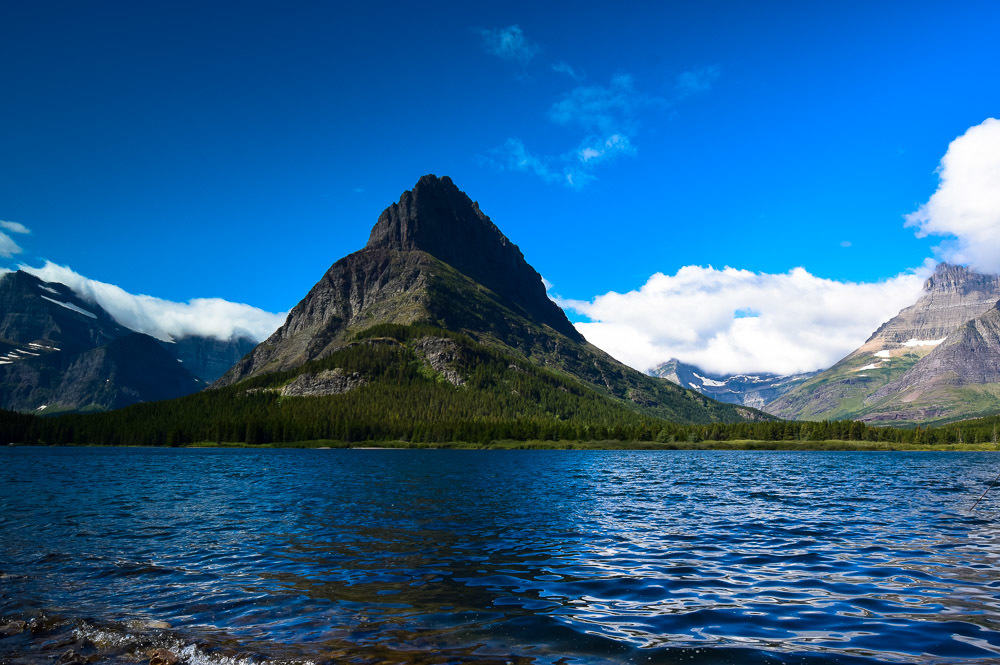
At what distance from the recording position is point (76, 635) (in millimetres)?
18250

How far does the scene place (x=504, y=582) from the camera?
80.2 feet

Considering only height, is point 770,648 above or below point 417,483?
above

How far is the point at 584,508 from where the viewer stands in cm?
4956

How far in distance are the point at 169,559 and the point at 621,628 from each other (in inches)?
933

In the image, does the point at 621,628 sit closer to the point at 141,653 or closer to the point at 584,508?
the point at 141,653

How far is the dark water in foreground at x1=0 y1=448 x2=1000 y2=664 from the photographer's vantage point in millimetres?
16859

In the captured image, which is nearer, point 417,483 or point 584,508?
point 584,508

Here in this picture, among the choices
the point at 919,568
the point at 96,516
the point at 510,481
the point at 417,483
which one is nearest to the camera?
the point at 919,568

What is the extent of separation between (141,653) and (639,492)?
2186 inches

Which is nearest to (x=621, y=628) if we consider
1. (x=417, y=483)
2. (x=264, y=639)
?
(x=264, y=639)

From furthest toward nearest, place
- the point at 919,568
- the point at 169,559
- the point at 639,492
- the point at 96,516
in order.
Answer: the point at 639,492 < the point at 96,516 < the point at 169,559 < the point at 919,568

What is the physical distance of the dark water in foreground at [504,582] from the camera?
16.9 metres

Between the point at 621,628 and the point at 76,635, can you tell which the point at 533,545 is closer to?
the point at 621,628

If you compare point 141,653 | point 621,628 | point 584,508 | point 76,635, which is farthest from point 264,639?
point 584,508
